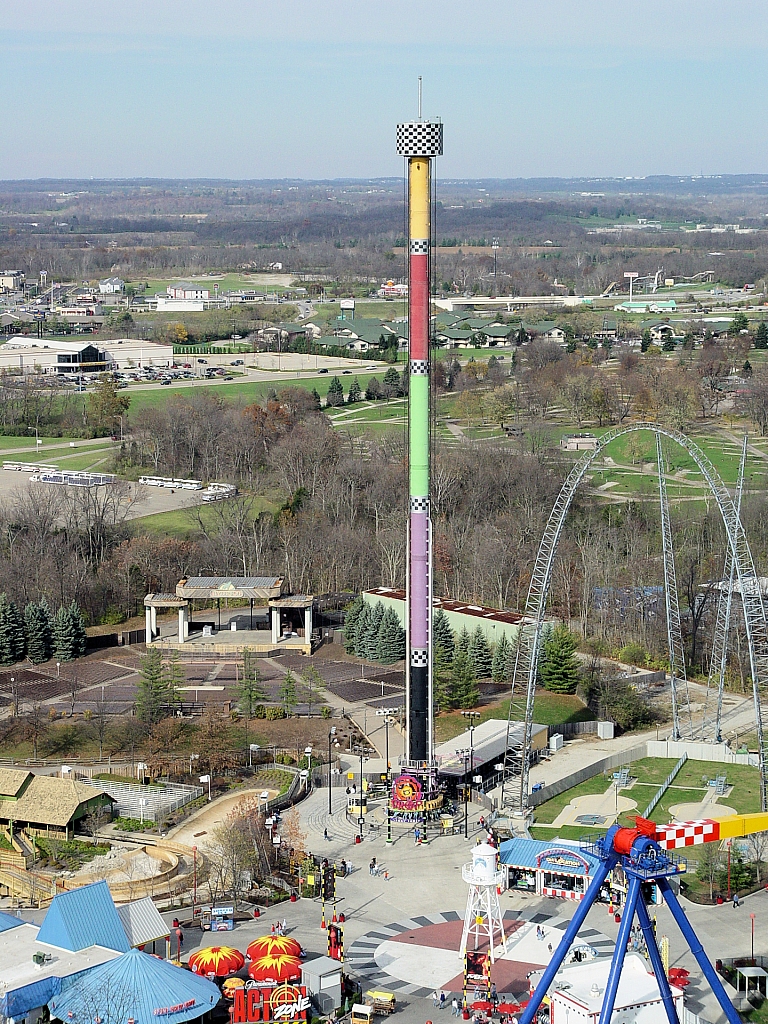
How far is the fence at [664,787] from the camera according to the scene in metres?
42.2

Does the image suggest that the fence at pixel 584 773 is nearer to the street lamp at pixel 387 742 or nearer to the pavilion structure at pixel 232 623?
the street lamp at pixel 387 742

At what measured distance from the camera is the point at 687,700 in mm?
49875

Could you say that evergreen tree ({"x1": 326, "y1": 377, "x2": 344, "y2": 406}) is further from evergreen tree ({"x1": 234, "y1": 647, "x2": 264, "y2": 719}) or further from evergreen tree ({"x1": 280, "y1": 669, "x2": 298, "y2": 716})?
evergreen tree ({"x1": 280, "y1": 669, "x2": 298, "y2": 716})

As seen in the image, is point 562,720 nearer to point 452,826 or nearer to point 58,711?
point 452,826

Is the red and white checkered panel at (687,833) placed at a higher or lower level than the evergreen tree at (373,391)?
higher

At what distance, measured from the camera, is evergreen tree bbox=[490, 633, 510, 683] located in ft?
178

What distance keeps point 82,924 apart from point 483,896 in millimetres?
7948

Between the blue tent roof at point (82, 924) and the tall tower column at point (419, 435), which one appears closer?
the blue tent roof at point (82, 924)

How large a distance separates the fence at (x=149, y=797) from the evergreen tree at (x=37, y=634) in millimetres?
13014

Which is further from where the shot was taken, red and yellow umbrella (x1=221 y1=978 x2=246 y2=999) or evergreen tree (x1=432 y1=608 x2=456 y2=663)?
evergreen tree (x1=432 y1=608 x2=456 y2=663)

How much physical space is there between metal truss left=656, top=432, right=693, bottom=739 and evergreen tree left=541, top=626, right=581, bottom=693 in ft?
10.3

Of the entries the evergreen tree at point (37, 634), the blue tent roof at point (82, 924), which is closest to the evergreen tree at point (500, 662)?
the evergreen tree at point (37, 634)

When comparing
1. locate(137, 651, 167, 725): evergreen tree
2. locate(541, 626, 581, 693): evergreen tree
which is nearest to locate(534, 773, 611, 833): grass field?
locate(541, 626, 581, 693): evergreen tree

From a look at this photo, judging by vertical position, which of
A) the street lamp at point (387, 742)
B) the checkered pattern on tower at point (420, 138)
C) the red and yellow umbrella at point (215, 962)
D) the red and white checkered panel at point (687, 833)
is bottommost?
the street lamp at point (387, 742)
